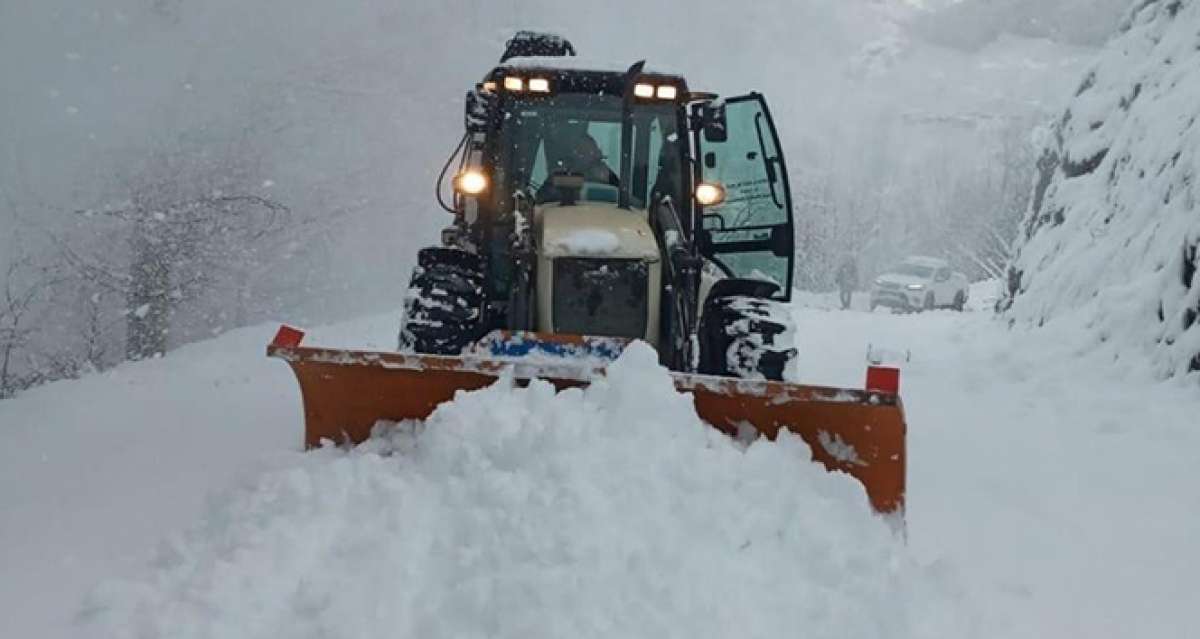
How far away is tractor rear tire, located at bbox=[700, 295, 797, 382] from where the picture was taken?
530 cm

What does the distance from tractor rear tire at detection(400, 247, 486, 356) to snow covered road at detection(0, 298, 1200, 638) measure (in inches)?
38.9

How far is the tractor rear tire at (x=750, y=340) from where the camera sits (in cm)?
530

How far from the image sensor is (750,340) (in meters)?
5.33

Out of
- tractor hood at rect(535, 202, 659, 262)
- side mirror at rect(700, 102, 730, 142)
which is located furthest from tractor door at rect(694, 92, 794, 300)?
tractor hood at rect(535, 202, 659, 262)

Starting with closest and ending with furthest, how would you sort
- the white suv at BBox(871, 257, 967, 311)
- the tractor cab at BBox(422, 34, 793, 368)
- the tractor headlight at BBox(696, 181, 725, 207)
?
the tractor cab at BBox(422, 34, 793, 368) → the tractor headlight at BBox(696, 181, 725, 207) → the white suv at BBox(871, 257, 967, 311)

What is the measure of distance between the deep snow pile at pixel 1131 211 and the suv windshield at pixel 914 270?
30.0 ft

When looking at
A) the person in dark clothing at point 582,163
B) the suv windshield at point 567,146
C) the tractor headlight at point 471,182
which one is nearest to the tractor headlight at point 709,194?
the suv windshield at point 567,146

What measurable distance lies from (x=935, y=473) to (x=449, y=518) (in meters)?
A: 3.50

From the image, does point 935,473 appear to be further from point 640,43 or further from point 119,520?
point 640,43

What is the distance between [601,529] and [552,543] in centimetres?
17

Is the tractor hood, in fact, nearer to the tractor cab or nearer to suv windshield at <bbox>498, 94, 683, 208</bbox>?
the tractor cab

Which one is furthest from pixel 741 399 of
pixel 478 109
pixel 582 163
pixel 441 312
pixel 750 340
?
pixel 478 109

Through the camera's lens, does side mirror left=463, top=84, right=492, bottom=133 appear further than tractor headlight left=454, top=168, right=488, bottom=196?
Yes

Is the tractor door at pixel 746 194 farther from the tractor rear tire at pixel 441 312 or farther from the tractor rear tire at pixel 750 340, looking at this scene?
the tractor rear tire at pixel 441 312
